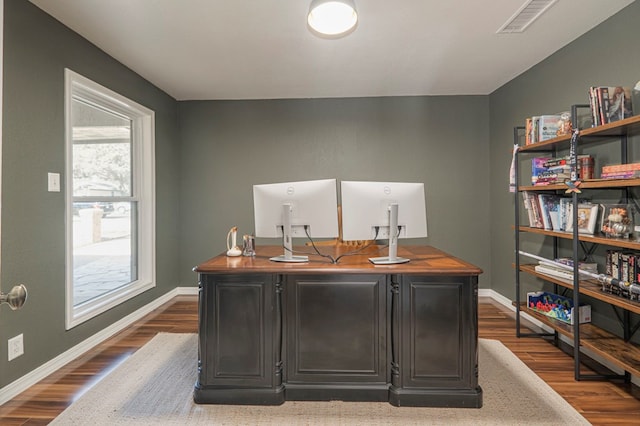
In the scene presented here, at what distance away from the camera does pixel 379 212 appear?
7.36ft

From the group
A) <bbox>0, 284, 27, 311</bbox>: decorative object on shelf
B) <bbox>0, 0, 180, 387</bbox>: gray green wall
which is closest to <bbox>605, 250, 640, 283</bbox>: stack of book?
<bbox>0, 284, 27, 311</bbox>: decorative object on shelf

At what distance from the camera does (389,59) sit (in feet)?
11.0

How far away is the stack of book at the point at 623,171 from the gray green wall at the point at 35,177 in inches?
147

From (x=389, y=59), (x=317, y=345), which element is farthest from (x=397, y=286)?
(x=389, y=59)

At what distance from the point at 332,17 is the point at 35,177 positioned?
2259 millimetres

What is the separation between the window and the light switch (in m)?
0.09

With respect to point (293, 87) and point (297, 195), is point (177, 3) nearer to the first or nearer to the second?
point (297, 195)

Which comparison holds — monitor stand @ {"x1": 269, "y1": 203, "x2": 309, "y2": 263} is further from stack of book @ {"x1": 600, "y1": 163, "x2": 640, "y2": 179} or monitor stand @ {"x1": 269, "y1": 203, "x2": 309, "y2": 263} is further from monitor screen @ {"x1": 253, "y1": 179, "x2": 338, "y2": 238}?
stack of book @ {"x1": 600, "y1": 163, "x2": 640, "y2": 179}

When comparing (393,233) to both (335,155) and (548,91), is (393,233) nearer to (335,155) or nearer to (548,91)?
(548,91)

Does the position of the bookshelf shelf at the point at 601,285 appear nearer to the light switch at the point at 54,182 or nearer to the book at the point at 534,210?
the book at the point at 534,210

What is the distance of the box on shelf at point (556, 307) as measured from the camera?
108 inches

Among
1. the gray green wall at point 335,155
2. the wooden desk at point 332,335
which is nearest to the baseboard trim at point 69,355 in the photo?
the gray green wall at point 335,155

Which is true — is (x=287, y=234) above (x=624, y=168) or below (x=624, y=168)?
below

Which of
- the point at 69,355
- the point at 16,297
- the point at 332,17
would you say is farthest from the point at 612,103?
the point at 69,355
